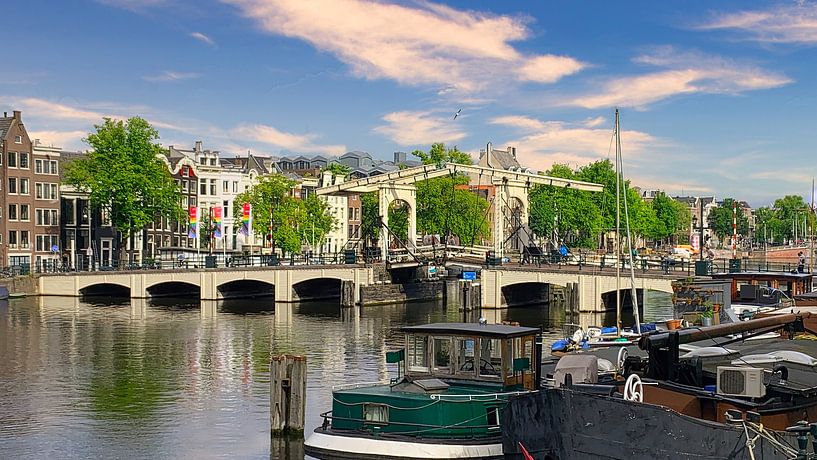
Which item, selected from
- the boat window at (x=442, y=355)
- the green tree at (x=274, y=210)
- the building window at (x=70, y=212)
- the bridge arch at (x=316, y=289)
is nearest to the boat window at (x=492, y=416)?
the boat window at (x=442, y=355)

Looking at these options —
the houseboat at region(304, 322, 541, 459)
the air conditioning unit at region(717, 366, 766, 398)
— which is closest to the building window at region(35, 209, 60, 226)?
the houseboat at region(304, 322, 541, 459)

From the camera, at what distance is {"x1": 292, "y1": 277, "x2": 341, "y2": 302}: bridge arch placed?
7839cm

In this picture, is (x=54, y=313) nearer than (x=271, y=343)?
No

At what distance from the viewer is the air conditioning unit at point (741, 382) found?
56.9 ft

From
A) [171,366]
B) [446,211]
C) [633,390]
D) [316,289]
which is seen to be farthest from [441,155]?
[633,390]

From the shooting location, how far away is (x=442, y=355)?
78.7 feet

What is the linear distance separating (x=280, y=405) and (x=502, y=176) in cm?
5260

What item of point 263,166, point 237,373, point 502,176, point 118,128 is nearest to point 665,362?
point 237,373

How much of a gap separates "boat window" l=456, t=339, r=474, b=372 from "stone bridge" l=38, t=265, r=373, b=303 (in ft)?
169

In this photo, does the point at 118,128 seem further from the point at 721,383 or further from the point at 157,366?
the point at 721,383

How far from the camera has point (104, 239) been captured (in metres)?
100

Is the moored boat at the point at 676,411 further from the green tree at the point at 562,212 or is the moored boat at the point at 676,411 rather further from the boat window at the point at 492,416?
the green tree at the point at 562,212

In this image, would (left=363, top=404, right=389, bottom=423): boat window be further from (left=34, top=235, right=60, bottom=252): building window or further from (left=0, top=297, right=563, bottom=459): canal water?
(left=34, top=235, right=60, bottom=252): building window

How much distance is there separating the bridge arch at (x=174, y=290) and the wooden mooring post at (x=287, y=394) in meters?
54.7
